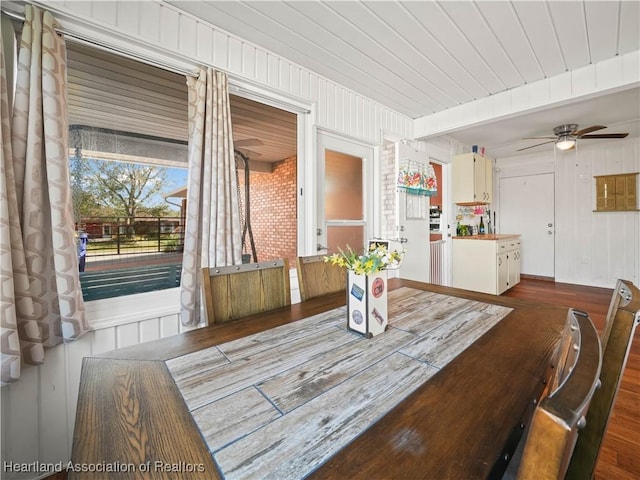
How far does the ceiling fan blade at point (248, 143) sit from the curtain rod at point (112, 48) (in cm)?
50

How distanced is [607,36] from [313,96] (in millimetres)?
2159

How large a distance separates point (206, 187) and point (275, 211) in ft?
2.34

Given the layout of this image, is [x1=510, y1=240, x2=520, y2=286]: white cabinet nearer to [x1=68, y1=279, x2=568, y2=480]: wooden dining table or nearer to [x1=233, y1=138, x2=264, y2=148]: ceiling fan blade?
[x1=68, y1=279, x2=568, y2=480]: wooden dining table

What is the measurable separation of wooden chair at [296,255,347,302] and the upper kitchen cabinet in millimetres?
3231

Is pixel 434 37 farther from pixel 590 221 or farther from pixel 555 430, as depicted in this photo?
pixel 590 221

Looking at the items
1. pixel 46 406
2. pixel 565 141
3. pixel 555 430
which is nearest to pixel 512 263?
pixel 565 141

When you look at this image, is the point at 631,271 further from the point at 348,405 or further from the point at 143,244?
the point at 143,244

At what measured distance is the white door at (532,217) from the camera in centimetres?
530

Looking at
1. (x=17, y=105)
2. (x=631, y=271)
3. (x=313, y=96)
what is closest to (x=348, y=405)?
(x=17, y=105)

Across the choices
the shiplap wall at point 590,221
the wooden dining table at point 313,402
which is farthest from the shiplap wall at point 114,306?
the shiplap wall at point 590,221

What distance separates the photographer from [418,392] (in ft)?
2.44

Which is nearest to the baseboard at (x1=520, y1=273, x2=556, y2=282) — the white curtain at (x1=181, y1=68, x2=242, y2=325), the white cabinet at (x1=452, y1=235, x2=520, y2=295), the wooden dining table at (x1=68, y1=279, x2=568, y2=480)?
the white cabinet at (x1=452, y1=235, x2=520, y2=295)

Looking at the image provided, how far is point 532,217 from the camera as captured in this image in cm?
550

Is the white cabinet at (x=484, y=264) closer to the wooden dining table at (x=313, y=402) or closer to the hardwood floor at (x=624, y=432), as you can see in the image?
the hardwood floor at (x=624, y=432)
